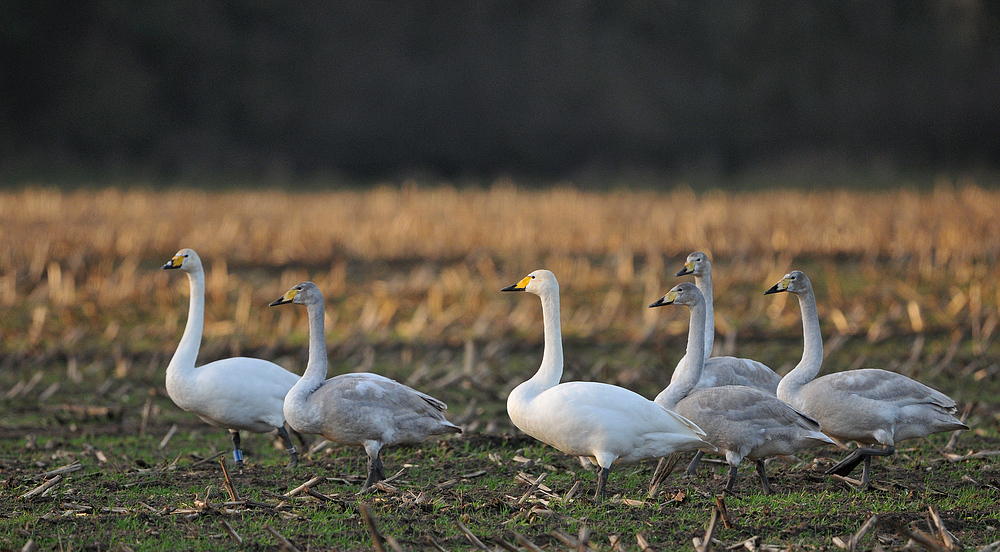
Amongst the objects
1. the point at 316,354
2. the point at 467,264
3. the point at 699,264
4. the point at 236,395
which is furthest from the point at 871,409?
the point at 467,264

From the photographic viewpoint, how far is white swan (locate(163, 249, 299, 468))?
727 centimetres

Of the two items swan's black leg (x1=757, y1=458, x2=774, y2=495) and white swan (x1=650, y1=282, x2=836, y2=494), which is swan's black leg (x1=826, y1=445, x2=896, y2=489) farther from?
swan's black leg (x1=757, y1=458, x2=774, y2=495)

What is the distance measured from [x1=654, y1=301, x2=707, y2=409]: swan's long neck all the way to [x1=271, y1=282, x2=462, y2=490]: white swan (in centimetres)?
147

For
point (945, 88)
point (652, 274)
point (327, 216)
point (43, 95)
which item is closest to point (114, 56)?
point (43, 95)

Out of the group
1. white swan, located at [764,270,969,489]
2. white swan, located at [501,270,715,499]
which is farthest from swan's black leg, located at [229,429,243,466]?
white swan, located at [764,270,969,489]

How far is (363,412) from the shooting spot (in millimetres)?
6543

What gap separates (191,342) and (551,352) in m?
3.03

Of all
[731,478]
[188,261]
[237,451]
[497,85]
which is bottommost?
[237,451]

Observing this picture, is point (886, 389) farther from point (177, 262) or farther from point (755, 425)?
point (177, 262)

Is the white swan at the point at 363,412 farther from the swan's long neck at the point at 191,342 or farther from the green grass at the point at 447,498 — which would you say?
the swan's long neck at the point at 191,342

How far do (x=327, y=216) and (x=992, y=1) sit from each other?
140 feet

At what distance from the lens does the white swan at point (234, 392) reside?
727cm

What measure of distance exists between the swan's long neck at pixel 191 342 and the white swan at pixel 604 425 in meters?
2.78

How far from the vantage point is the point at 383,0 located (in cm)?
5084
